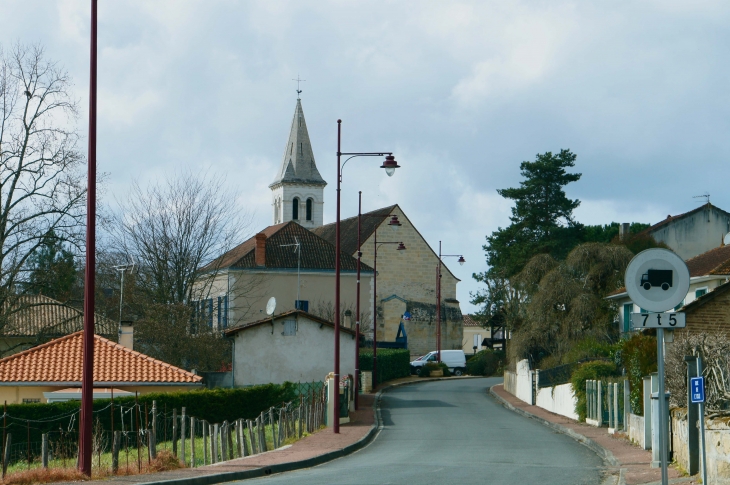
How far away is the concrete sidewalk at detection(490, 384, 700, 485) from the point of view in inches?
590

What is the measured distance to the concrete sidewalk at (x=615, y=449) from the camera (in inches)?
590

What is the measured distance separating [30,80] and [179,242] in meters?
14.0

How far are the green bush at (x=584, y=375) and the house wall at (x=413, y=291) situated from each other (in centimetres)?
4267

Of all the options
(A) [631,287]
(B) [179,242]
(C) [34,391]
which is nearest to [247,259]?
(B) [179,242]

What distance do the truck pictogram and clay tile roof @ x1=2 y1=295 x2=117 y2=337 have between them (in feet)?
98.8

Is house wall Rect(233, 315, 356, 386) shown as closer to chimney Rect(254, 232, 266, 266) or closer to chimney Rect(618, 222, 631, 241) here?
chimney Rect(254, 232, 266, 266)

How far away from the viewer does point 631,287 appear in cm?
991

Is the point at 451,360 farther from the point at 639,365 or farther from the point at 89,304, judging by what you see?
the point at 89,304

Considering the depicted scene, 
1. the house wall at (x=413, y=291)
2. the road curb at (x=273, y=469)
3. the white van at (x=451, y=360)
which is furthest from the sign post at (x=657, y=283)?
the house wall at (x=413, y=291)

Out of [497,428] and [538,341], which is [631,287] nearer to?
[497,428]

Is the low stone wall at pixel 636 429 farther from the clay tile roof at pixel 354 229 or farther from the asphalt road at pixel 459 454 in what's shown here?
the clay tile roof at pixel 354 229

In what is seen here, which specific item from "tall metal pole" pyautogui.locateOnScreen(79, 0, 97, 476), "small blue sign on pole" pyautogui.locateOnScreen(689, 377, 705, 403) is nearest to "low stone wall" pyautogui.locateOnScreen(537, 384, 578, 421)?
"tall metal pole" pyautogui.locateOnScreen(79, 0, 97, 476)

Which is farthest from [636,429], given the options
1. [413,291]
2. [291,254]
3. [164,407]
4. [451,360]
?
[413,291]

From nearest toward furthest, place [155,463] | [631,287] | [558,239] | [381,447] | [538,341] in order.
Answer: [631,287] → [155,463] → [381,447] → [538,341] → [558,239]
